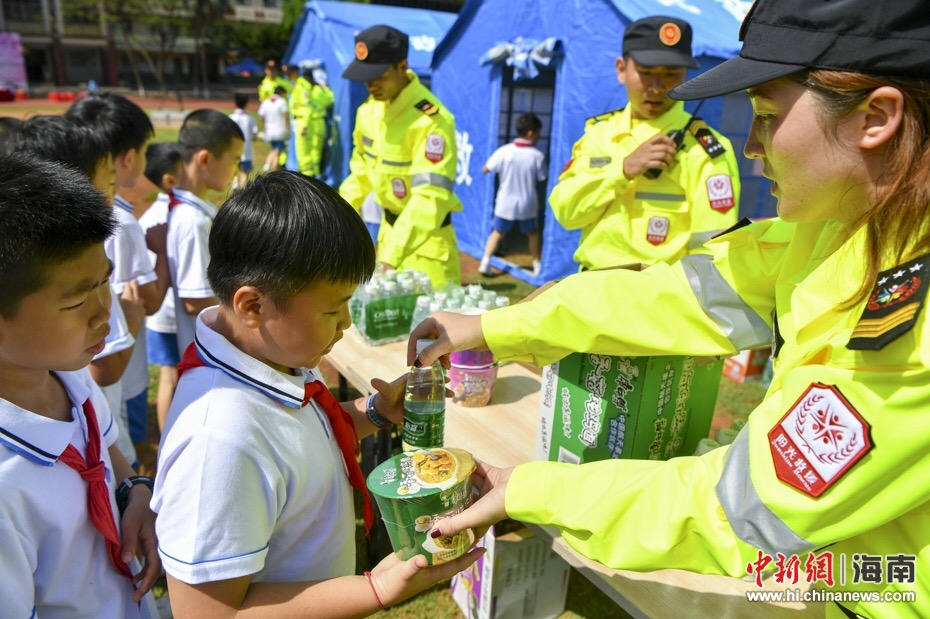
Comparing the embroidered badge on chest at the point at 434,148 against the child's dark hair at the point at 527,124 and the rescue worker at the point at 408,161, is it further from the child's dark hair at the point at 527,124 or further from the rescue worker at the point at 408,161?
the child's dark hair at the point at 527,124

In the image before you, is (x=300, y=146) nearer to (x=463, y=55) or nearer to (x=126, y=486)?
(x=463, y=55)

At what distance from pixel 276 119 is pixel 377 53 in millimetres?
9607

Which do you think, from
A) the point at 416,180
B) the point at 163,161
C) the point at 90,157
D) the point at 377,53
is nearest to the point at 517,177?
the point at 377,53

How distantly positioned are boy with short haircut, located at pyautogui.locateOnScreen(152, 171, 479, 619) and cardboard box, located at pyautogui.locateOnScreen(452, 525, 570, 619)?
3.80 ft

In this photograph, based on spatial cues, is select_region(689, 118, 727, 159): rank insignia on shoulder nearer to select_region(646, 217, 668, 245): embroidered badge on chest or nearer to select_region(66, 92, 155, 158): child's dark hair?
→ select_region(646, 217, 668, 245): embroidered badge on chest

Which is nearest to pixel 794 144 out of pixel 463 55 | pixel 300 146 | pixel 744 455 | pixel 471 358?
pixel 744 455

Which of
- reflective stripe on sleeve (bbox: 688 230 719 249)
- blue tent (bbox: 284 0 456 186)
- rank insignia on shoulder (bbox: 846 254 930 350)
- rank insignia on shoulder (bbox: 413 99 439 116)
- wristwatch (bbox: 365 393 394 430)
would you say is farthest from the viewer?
blue tent (bbox: 284 0 456 186)

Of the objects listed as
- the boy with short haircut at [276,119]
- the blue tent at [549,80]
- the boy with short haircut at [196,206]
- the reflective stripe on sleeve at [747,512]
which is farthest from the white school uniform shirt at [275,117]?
the reflective stripe on sleeve at [747,512]

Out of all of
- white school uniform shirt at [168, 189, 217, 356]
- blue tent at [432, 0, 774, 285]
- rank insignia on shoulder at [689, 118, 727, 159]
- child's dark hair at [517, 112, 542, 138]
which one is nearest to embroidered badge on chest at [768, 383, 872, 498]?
rank insignia on shoulder at [689, 118, 727, 159]

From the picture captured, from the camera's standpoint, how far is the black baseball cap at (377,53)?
410cm

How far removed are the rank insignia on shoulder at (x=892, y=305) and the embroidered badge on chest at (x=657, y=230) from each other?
7.53 feet

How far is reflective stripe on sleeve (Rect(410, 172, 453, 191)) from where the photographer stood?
394 centimetres

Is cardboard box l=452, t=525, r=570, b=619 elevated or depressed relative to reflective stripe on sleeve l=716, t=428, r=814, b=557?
depressed

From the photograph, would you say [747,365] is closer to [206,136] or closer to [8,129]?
[206,136]
